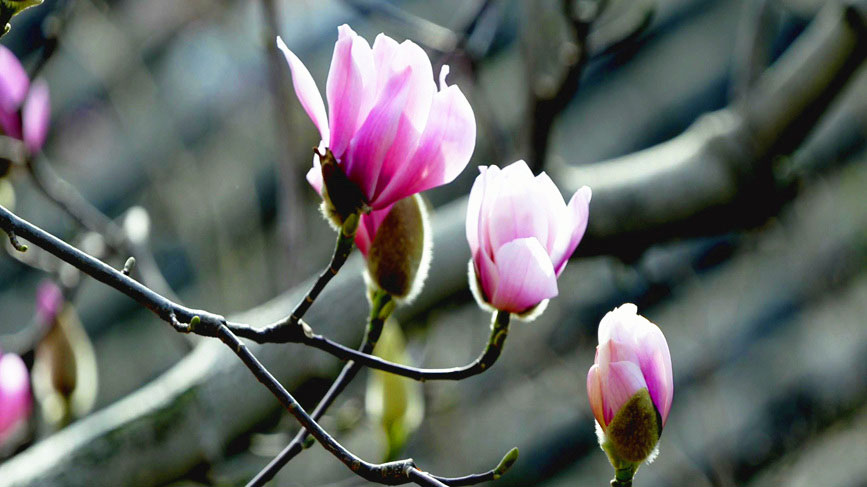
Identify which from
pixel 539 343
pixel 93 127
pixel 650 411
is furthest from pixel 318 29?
pixel 650 411

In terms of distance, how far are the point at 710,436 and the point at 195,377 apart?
82 cm

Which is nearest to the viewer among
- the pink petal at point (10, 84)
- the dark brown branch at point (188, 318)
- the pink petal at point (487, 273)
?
the dark brown branch at point (188, 318)

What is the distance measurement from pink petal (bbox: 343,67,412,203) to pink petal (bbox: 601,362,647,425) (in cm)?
14

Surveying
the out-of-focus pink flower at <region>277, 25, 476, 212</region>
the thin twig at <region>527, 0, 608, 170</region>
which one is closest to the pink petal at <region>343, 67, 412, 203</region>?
the out-of-focus pink flower at <region>277, 25, 476, 212</region>

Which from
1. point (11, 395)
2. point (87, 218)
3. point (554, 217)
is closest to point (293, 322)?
point (554, 217)

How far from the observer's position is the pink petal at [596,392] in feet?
1.45

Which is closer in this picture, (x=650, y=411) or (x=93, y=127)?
(x=650, y=411)

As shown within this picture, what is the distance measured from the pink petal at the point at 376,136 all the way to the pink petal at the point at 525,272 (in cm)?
7

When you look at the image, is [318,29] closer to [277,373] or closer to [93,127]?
[93,127]

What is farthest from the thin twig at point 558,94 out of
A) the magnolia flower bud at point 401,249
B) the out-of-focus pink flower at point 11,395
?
the out-of-focus pink flower at point 11,395

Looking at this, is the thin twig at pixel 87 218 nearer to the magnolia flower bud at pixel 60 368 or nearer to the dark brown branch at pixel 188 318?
the magnolia flower bud at pixel 60 368

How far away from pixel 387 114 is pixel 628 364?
153mm

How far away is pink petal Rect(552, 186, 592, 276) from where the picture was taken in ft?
1.43

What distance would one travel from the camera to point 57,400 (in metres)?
0.77
